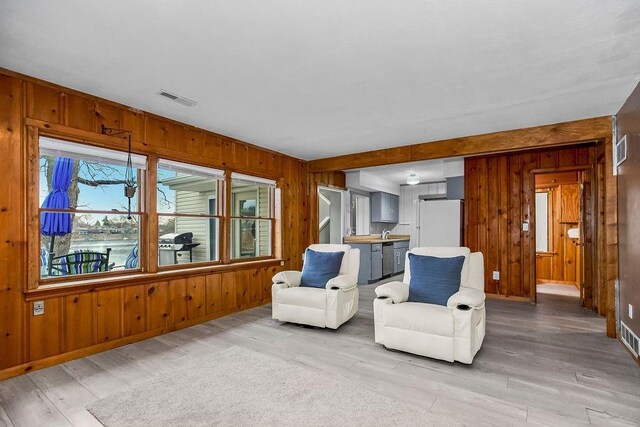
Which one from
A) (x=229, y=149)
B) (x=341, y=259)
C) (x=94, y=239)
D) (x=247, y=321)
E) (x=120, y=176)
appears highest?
(x=229, y=149)

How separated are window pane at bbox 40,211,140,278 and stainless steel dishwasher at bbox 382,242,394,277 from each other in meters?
5.05

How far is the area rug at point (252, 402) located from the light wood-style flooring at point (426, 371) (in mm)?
123

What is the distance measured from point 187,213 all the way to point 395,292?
2658 millimetres

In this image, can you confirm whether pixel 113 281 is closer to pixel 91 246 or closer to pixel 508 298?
pixel 91 246

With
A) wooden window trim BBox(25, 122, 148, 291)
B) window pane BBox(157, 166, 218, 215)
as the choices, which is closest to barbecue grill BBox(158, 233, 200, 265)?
window pane BBox(157, 166, 218, 215)

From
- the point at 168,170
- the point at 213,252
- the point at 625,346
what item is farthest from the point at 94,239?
the point at 625,346

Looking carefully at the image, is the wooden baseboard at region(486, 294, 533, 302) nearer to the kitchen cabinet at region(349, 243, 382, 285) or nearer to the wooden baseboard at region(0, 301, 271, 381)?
the kitchen cabinet at region(349, 243, 382, 285)

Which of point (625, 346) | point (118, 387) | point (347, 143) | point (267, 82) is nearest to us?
point (118, 387)

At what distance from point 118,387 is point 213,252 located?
2.17 meters

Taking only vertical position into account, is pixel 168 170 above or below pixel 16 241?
above

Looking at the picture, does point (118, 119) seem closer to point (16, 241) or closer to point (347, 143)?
point (16, 241)

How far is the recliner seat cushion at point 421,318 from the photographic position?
9.00 ft

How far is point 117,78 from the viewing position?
2.67 m

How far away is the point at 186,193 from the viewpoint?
13.8 feet
